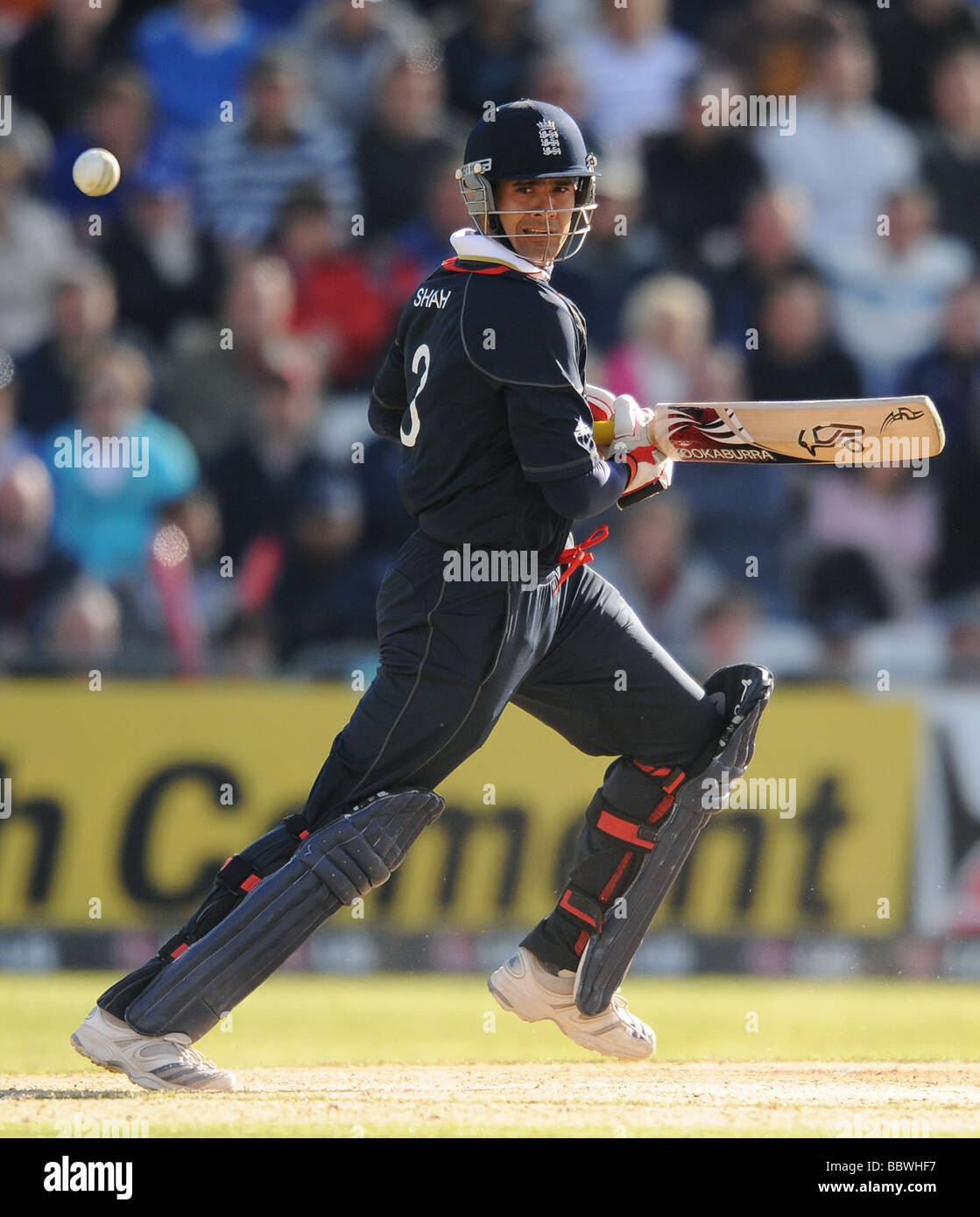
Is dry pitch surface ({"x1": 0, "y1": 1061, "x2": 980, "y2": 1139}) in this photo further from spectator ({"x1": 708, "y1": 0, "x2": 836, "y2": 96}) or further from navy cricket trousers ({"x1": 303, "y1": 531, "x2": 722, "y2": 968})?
spectator ({"x1": 708, "y1": 0, "x2": 836, "y2": 96})

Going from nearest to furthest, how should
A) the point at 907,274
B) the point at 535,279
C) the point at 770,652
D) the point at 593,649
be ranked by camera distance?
the point at 535,279, the point at 593,649, the point at 770,652, the point at 907,274

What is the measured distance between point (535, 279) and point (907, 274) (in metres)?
6.29

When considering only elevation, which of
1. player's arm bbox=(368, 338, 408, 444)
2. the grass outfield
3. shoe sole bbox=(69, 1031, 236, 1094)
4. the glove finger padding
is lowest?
the grass outfield

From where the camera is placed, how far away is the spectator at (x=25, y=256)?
1040cm

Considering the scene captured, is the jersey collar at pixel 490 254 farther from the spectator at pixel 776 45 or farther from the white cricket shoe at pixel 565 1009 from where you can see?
the spectator at pixel 776 45

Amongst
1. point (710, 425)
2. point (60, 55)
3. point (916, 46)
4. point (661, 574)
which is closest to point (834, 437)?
point (710, 425)

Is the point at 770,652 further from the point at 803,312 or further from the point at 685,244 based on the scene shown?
the point at 685,244

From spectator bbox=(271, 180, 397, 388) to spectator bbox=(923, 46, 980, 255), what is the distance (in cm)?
289

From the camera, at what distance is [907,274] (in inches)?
412

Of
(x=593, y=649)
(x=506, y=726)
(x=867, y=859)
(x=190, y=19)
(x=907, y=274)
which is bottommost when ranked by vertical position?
(x=867, y=859)

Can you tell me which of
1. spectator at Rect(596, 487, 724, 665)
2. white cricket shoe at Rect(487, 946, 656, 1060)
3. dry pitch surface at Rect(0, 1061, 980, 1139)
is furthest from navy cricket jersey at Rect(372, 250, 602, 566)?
spectator at Rect(596, 487, 724, 665)

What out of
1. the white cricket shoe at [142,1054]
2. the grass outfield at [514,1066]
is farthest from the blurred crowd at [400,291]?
the white cricket shoe at [142,1054]

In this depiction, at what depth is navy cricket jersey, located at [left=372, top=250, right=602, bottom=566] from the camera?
14.8ft
